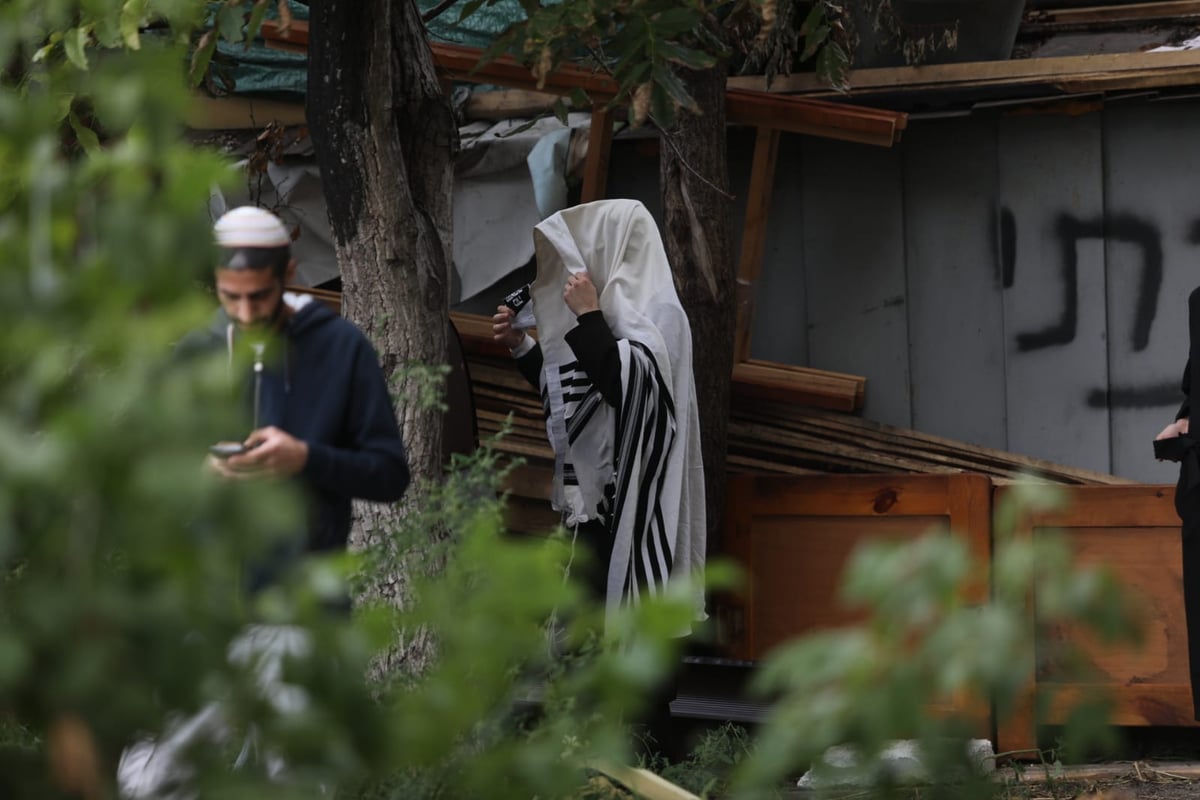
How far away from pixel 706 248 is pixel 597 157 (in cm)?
89

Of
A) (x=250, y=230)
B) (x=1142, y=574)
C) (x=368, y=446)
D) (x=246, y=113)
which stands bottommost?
(x=1142, y=574)

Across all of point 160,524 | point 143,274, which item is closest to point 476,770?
point 160,524

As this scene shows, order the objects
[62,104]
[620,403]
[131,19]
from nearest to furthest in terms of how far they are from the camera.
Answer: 1. [131,19]
2. [62,104]
3. [620,403]

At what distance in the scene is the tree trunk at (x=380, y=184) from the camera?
4934 mm

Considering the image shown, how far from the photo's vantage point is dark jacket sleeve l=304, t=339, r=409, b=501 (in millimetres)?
3256

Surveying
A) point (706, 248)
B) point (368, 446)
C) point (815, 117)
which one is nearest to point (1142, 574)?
point (706, 248)

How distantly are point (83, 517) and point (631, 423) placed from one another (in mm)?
4237

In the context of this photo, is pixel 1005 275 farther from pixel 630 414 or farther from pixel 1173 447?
pixel 630 414

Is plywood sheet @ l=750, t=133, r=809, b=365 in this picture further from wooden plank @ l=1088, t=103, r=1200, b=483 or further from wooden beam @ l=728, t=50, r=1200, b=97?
wooden plank @ l=1088, t=103, r=1200, b=483

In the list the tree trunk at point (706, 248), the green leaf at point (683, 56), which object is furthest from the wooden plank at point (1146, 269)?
the green leaf at point (683, 56)

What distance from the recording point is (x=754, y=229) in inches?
277

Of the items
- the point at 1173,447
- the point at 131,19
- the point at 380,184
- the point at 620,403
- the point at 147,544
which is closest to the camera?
the point at 147,544

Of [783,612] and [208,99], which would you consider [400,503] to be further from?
[208,99]

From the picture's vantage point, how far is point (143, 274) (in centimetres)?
145
